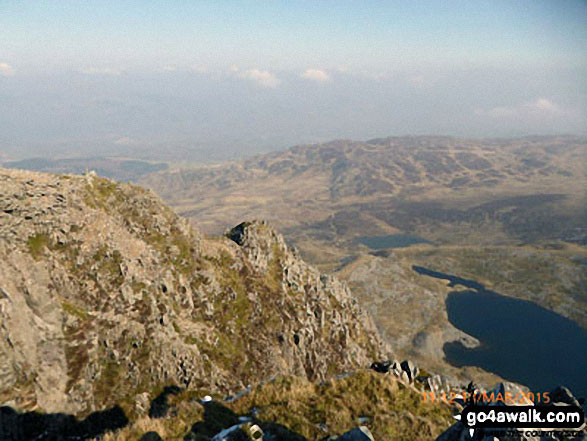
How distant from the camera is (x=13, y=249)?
2079 inches

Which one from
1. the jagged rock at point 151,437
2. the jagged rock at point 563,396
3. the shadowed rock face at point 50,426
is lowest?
the shadowed rock face at point 50,426

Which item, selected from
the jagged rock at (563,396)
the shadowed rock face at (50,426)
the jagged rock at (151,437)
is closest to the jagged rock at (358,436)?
the jagged rock at (151,437)

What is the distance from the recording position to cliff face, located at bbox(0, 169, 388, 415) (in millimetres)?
46188

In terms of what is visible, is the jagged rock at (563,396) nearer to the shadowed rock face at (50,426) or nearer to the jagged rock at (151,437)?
the jagged rock at (151,437)

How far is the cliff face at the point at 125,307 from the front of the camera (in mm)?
46188

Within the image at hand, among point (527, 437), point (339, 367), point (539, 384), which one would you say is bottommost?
point (539, 384)

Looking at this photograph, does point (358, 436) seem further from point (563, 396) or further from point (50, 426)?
point (50, 426)

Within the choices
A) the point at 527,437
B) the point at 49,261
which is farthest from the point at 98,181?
the point at 527,437

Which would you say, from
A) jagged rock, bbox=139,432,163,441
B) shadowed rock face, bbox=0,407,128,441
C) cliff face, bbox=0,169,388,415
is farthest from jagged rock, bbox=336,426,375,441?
cliff face, bbox=0,169,388,415

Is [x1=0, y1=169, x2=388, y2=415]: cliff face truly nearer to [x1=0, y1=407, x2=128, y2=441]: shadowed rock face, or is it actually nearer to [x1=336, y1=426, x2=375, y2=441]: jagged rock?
[x1=0, y1=407, x2=128, y2=441]: shadowed rock face

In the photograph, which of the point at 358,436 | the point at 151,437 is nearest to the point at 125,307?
the point at 151,437

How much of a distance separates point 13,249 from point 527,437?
6783 cm

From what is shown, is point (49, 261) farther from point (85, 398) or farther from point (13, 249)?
point (85, 398)

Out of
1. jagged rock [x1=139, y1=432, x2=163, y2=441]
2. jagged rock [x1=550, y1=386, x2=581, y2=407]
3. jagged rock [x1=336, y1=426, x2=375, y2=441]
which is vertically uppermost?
jagged rock [x1=336, y1=426, x2=375, y2=441]
